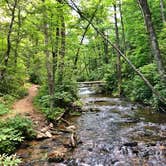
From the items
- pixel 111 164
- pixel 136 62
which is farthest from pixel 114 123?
pixel 136 62

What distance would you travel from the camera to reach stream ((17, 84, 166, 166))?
22.0 ft

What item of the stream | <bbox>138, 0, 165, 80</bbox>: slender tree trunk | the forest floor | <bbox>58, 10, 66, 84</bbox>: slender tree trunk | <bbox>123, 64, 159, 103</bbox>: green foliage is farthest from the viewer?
<bbox>123, 64, 159, 103</bbox>: green foliage

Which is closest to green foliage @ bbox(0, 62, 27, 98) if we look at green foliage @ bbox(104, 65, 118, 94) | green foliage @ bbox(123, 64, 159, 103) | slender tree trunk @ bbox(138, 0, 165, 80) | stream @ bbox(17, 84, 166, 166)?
stream @ bbox(17, 84, 166, 166)

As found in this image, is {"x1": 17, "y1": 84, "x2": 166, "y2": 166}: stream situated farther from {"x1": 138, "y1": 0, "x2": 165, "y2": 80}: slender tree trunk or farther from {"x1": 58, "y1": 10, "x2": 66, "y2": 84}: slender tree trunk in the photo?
{"x1": 138, "y1": 0, "x2": 165, "y2": 80}: slender tree trunk

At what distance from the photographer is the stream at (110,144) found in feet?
22.0

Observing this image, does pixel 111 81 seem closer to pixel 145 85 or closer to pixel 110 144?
pixel 145 85

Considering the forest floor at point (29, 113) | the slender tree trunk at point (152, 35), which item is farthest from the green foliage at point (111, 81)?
the slender tree trunk at point (152, 35)

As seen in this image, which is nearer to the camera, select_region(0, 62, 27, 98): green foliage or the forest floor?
the forest floor

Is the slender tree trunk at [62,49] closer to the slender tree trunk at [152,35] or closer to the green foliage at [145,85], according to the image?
the green foliage at [145,85]

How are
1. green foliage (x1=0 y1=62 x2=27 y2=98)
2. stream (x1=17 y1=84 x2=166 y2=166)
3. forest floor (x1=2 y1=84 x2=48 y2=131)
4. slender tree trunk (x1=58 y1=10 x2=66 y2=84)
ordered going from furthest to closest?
green foliage (x1=0 y1=62 x2=27 y2=98) < slender tree trunk (x1=58 y1=10 x2=66 y2=84) < forest floor (x1=2 y1=84 x2=48 y2=131) < stream (x1=17 y1=84 x2=166 y2=166)

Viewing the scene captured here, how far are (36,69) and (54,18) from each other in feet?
45.6

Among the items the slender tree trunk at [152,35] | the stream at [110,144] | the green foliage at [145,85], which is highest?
the slender tree trunk at [152,35]

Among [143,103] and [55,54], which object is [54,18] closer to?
[55,54]

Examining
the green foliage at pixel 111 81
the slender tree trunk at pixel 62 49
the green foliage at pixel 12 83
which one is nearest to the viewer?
the slender tree trunk at pixel 62 49
